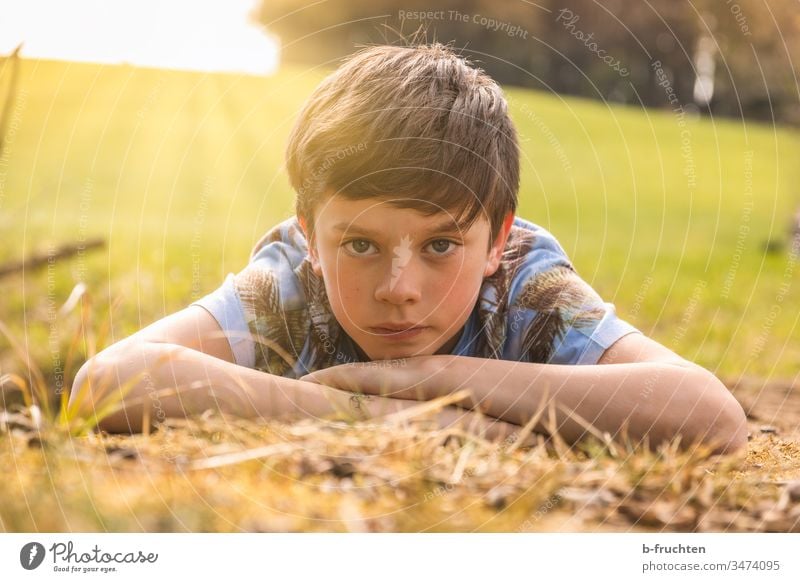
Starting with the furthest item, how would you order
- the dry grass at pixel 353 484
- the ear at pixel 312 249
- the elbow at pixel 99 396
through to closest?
the ear at pixel 312 249 < the elbow at pixel 99 396 < the dry grass at pixel 353 484

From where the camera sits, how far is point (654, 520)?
2.98 feet

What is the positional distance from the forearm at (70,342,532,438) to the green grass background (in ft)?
1.16

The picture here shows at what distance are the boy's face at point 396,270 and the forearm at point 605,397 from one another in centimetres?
8

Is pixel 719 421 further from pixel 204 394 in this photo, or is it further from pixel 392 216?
pixel 204 394

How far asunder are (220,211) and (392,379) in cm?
225

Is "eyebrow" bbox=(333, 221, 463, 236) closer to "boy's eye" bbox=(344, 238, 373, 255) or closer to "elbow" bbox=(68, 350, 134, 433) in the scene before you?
"boy's eye" bbox=(344, 238, 373, 255)

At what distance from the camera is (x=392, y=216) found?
1069 millimetres

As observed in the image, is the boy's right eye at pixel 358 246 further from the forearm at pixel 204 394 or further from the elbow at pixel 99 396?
the elbow at pixel 99 396

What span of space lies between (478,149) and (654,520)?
0.52 meters

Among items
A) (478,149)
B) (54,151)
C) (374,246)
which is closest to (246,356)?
(374,246)

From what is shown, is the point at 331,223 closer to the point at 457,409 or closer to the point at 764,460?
the point at 457,409

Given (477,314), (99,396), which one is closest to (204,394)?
A: (99,396)

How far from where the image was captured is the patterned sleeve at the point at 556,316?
4.13 feet

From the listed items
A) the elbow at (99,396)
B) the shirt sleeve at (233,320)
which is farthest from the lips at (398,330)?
the elbow at (99,396)
